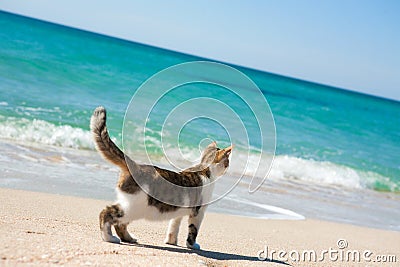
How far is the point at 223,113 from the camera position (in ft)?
80.3

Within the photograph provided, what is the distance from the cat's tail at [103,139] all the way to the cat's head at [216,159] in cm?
126

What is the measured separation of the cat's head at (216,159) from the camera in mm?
5824

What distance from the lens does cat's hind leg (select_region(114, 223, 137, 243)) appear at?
5.07m

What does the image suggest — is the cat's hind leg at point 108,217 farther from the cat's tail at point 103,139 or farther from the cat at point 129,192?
the cat's tail at point 103,139

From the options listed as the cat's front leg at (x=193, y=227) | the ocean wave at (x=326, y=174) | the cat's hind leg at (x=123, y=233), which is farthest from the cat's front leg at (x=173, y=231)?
the ocean wave at (x=326, y=174)

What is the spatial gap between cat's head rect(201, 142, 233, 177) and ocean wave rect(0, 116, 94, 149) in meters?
7.33

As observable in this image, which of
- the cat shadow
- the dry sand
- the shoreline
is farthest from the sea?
the cat shadow

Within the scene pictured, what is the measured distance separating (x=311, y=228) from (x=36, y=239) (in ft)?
17.7

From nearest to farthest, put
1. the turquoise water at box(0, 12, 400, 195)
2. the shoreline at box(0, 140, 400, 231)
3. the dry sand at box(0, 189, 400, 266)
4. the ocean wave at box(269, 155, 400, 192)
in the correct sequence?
the dry sand at box(0, 189, 400, 266), the shoreline at box(0, 140, 400, 231), the turquoise water at box(0, 12, 400, 195), the ocean wave at box(269, 155, 400, 192)

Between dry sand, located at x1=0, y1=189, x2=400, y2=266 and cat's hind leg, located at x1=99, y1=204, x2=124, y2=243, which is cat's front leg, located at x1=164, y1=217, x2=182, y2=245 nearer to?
dry sand, located at x1=0, y1=189, x2=400, y2=266

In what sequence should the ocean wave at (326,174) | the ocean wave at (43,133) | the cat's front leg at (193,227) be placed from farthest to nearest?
the ocean wave at (326,174) < the ocean wave at (43,133) < the cat's front leg at (193,227)

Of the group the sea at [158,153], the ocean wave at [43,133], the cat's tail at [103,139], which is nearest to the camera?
the cat's tail at [103,139]

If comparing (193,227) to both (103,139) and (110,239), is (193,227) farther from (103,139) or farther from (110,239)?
(103,139)

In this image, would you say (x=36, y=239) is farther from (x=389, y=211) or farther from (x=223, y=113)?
(x=223, y=113)
